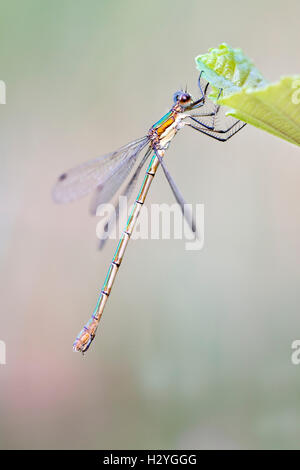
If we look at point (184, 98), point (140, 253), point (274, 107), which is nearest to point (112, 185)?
point (184, 98)

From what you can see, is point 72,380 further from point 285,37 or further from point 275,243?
point 285,37

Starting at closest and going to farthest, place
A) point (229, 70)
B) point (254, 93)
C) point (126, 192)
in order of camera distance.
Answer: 1. point (254, 93)
2. point (229, 70)
3. point (126, 192)

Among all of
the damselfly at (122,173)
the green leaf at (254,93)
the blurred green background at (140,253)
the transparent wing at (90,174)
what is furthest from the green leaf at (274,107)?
the blurred green background at (140,253)

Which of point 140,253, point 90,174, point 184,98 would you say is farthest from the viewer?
point 140,253

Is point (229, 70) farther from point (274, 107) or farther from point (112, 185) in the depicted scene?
point (112, 185)

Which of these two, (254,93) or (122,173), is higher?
(122,173)

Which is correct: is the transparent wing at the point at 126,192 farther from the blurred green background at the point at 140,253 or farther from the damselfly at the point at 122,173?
the blurred green background at the point at 140,253

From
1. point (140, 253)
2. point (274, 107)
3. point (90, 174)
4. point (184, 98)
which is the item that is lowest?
point (140, 253)
